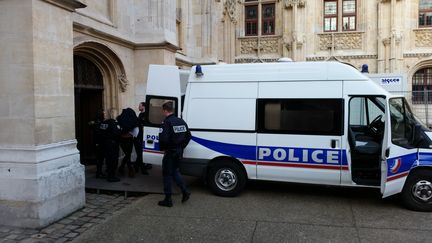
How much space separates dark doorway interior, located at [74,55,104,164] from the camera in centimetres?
920

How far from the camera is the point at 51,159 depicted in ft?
17.8

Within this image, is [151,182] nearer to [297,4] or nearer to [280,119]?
[280,119]

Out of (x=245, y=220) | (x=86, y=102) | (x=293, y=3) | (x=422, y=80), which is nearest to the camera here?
(x=245, y=220)

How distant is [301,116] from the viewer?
6617 millimetres

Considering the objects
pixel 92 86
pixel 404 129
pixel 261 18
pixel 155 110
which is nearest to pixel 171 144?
pixel 155 110

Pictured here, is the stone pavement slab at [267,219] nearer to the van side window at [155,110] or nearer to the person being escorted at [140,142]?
the van side window at [155,110]

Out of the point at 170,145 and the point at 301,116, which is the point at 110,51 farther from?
the point at 301,116

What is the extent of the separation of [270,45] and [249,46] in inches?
49.0

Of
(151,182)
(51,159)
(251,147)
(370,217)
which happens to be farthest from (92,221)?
(370,217)

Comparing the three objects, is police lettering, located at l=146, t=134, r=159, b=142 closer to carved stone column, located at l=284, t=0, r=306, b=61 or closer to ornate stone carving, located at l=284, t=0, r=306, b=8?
carved stone column, located at l=284, t=0, r=306, b=61

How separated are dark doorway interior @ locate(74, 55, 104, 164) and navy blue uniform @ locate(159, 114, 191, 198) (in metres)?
3.73

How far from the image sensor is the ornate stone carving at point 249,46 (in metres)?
22.4

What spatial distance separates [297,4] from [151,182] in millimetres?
16366

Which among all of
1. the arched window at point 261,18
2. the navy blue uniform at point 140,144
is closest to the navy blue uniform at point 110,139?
the navy blue uniform at point 140,144
